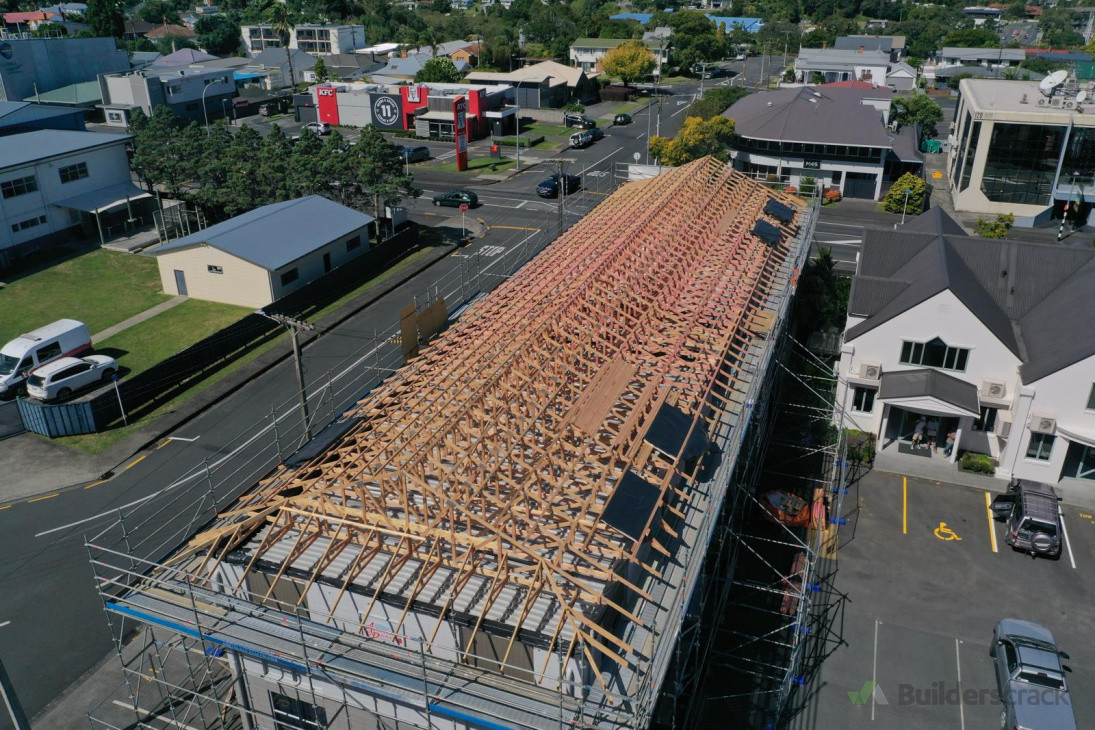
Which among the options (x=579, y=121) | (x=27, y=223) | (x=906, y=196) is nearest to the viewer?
(x=27, y=223)

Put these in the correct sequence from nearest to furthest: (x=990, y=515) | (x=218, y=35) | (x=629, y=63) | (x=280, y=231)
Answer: (x=990, y=515), (x=280, y=231), (x=629, y=63), (x=218, y=35)

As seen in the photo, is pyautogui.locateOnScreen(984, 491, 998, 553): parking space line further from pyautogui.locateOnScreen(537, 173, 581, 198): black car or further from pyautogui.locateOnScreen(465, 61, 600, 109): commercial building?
pyautogui.locateOnScreen(465, 61, 600, 109): commercial building

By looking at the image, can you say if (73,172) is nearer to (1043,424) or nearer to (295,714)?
(295,714)

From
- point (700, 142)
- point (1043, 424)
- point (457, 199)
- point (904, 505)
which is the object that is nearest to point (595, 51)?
point (700, 142)

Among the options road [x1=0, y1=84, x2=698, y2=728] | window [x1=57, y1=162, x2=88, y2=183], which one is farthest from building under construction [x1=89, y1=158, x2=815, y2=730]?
window [x1=57, y1=162, x2=88, y2=183]

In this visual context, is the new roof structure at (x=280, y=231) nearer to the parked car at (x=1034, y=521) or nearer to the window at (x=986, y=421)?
the window at (x=986, y=421)
